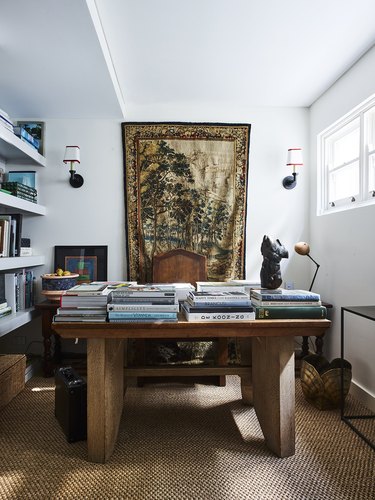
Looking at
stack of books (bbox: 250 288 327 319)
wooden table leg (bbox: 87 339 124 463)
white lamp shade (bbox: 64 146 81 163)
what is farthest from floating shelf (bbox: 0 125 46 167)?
stack of books (bbox: 250 288 327 319)

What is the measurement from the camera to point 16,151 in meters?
2.87

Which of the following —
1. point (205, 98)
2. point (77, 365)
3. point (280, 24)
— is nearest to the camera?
point (280, 24)

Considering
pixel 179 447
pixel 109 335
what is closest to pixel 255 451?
pixel 179 447

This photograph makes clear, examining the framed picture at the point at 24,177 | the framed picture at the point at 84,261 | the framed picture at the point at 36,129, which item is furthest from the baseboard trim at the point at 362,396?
the framed picture at the point at 36,129

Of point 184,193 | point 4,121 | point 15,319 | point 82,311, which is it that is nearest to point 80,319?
point 82,311

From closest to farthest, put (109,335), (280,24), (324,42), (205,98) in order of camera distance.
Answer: (109,335) → (280,24) → (324,42) → (205,98)

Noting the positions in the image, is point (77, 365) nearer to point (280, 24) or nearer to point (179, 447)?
point (179, 447)

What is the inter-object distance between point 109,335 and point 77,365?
5.36ft

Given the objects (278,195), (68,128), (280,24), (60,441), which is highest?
(280,24)

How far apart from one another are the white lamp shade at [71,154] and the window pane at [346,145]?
7.89 feet

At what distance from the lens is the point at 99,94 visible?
2754mm

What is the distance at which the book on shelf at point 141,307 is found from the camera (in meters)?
1.58

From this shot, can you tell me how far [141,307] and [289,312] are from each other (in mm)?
722

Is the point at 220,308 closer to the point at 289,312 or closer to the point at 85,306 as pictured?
the point at 289,312
